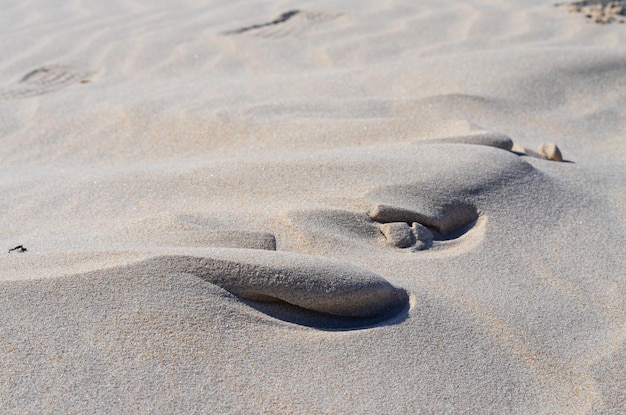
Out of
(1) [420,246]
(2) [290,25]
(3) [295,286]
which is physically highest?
(3) [295,286]

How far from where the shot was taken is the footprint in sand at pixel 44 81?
282cm

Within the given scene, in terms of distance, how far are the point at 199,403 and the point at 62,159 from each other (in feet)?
4.43

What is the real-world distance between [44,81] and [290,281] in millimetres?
2120

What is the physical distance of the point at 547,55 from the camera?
275 cm

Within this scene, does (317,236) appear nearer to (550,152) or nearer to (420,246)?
(420,246)

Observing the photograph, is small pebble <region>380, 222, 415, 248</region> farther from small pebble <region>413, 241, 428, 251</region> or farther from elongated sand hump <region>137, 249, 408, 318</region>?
elongated sand hump <region>137, 249, 408, 318</region>

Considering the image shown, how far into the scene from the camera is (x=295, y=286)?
4.05ft

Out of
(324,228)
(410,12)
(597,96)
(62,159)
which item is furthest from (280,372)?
(410,12)

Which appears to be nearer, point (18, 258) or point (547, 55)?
point (18, 258)

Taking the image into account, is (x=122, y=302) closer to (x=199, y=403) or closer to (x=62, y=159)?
(x=199, y=403)

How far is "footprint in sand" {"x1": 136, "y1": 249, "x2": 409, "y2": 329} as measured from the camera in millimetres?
1231

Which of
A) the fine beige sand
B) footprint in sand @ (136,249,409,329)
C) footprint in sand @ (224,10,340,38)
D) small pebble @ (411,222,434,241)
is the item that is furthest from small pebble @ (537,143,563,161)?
footprint in sand @ (224,10,340,38)

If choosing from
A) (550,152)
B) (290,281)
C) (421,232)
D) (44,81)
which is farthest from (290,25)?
(290,281)

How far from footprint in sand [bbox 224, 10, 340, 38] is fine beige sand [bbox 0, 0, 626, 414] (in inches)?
19.2
